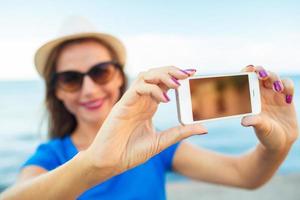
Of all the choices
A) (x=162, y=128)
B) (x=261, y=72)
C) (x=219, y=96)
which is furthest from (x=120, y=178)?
(x=162, y=128)

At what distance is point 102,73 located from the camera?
188 centimetres

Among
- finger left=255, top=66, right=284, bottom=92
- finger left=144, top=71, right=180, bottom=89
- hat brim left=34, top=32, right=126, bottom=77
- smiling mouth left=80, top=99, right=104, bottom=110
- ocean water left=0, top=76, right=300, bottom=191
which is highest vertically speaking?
hat brim left=34, top=32, right=126, bottom=77

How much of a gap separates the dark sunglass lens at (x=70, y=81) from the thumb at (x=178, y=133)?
73 centimetres

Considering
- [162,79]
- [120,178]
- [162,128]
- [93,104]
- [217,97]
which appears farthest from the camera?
[162,128]

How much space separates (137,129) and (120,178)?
0.55 m

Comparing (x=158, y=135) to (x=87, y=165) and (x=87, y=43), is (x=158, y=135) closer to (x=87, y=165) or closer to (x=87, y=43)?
(x=87, y=165)

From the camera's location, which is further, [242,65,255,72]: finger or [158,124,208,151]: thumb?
[242,65,255,72]: finger

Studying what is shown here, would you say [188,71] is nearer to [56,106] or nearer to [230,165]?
[230,165]

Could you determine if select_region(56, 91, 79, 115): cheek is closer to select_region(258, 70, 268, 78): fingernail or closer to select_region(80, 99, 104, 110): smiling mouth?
select_region(80, 99, 104, 110): smiling mouth

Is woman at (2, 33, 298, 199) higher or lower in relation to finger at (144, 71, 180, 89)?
lower

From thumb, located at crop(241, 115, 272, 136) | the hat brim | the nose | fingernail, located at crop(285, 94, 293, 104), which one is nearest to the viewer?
thumb, located at crop(241, 115, 272, 136)

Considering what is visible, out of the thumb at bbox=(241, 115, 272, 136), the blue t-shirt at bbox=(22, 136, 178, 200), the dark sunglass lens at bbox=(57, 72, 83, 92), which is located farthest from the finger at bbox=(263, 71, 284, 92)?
the dark sunglass lens at bbox=(57, 72, 83, 92)

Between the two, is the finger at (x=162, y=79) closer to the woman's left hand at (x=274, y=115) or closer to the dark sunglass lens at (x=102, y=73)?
the woman's left hand at (x=274, y=115)

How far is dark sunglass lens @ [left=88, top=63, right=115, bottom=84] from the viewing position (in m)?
1.85
